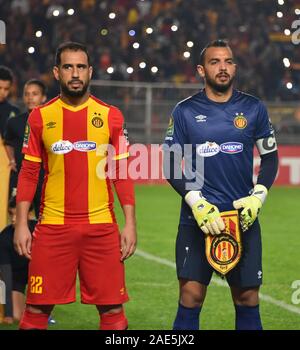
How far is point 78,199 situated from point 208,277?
1.00 m

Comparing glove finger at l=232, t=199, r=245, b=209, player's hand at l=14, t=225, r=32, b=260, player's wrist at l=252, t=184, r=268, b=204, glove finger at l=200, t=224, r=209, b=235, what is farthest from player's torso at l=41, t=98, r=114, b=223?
player's wrist at l=252, t=184, r=268, b=204

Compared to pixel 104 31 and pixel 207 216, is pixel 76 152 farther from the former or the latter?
pixel 104 31

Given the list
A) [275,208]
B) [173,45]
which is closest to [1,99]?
[275,208]

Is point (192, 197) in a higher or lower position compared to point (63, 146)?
lower

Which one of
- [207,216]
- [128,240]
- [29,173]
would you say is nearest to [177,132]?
[207,216]

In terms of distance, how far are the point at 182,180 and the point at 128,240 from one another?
612 millimetres

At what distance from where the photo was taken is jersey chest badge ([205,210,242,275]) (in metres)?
6.52

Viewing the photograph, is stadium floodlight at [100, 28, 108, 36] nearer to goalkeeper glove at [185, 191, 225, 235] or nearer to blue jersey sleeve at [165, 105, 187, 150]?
blue jersey sleeve at [165, 105, 187, 150]

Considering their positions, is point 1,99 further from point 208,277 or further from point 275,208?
point 275,208

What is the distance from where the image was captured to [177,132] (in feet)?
22.1

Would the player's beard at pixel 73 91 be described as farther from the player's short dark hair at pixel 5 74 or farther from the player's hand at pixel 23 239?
the player's short dark hair at pixel 5 74

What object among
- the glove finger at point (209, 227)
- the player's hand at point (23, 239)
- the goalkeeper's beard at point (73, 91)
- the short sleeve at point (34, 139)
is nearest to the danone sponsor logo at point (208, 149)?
the glove finger at point (209, 227)

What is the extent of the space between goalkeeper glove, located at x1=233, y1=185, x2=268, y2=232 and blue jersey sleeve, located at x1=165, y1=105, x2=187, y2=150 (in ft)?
1.75
